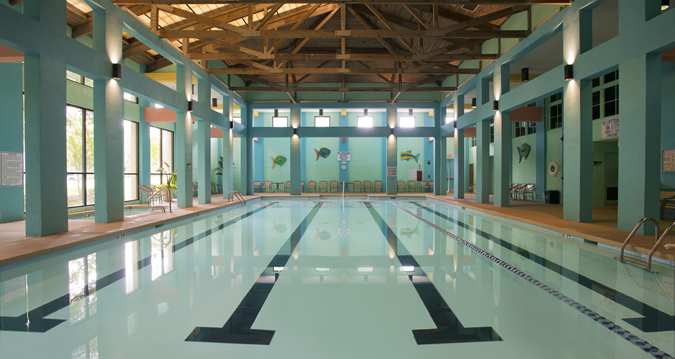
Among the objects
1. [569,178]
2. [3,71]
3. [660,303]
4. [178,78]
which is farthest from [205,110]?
[660,303]

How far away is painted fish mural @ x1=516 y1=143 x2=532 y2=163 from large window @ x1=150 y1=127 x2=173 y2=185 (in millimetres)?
14266

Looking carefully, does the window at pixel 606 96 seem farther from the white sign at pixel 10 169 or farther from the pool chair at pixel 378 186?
the white sign at pixel 10 169

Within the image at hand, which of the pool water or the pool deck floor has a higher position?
the pool deck floor

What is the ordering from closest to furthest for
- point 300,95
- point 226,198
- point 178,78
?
point 178,78 < point 226,198 < point 300,95

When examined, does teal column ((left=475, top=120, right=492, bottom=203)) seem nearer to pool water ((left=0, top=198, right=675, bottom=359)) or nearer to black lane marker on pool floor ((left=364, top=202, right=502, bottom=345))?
pool water ((left=0, top=198, right=675, bottom=359))

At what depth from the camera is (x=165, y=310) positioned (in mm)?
3150

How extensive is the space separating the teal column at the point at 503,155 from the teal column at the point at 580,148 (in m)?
3.24

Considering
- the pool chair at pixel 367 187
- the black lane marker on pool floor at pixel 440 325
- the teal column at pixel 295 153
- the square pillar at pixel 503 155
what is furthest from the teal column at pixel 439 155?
the black lane marker on pool floor at pixel 440 325

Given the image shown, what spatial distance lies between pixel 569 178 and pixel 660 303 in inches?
210

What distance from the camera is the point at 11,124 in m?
8.14

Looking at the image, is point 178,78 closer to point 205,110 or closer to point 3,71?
point 205,110

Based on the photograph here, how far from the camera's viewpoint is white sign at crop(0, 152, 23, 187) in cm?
616

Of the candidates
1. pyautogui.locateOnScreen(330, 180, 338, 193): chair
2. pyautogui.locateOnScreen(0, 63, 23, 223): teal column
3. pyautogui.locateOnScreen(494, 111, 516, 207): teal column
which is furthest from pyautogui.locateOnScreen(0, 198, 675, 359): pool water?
pyautogui.locateOnScreen(330, 180, 338, 193): chair

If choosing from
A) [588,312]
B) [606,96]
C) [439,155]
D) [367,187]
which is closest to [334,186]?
[367,187]
